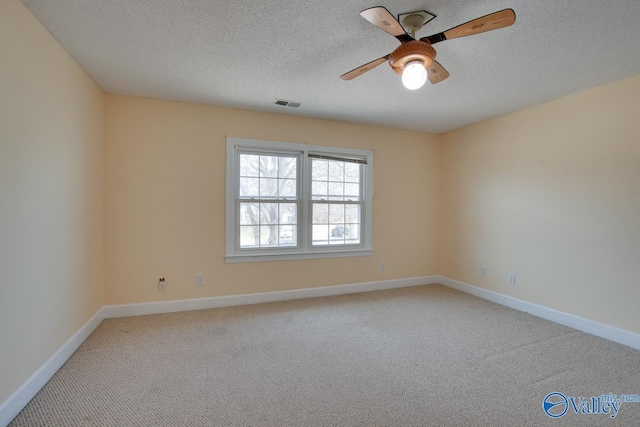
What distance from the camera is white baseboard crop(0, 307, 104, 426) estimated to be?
1688 mm

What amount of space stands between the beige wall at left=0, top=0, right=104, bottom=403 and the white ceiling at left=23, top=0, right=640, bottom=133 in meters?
0.27

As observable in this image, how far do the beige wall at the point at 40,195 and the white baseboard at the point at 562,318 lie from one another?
461 cm

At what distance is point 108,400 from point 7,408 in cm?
47

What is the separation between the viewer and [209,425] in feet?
5.56

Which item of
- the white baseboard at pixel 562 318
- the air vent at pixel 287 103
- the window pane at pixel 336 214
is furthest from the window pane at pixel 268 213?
the white baseboard at pixel 562 318

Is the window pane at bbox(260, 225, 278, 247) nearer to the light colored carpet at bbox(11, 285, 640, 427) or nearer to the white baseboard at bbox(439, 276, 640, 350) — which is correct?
the light colored carpet at bbox(11, 285, 640, 427)

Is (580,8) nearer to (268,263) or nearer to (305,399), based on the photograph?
(305,399)

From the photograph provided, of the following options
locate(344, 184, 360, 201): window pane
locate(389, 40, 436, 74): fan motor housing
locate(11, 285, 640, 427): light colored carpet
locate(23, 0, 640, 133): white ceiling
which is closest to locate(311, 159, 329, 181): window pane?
locate(344, 184, 360, 201): window pane

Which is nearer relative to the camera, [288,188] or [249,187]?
[249,187]

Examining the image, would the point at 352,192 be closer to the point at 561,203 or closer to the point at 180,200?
the point at 180,200

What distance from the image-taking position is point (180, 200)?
11.5 feet

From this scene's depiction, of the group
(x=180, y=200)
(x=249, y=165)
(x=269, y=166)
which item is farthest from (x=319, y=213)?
(x=180, y=200)

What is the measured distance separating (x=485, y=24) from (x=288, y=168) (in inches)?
110

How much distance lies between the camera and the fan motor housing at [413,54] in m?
1.83
